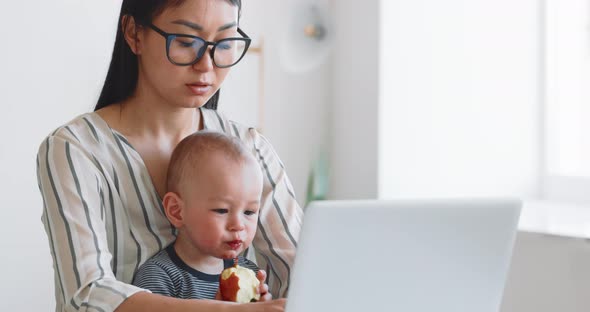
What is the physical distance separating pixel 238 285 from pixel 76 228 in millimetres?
244

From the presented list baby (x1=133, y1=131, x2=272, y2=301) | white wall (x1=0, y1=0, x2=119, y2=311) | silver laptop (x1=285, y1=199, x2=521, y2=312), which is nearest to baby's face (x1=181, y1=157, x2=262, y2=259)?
baby (x1=133, y1=131, x2=272, y2=301)

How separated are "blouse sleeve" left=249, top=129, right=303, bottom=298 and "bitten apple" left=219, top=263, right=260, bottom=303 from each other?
0.18 metres

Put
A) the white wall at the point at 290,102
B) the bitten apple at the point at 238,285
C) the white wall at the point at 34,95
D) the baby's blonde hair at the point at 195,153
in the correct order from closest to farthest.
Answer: the bitten apple at the point at 238,285
the baby's blonde hair at the point at 195,153
the white wall at the point at 34,95
the white wall at the point at 290,102

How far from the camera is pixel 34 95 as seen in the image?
2615 mm

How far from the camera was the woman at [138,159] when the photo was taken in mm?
1059

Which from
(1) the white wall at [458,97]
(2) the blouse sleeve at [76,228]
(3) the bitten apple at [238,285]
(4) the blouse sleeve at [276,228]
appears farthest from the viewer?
(1) the white wall at [458,97]

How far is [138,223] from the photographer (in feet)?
4.10

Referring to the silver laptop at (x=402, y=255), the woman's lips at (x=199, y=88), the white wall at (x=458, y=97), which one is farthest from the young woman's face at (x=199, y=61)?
the white wall at (x=458, y=97)

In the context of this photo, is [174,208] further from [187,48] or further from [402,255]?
[402,255]

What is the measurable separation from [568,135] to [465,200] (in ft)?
7.72

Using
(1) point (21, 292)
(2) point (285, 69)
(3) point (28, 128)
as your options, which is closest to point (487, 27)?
(2) point (285, 69)

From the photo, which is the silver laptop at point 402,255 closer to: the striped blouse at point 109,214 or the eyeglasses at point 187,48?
the striped blouse at point 109,214

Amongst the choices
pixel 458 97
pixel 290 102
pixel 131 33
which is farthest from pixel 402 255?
pixel 290 102

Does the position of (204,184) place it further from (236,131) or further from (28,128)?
(28,128)
